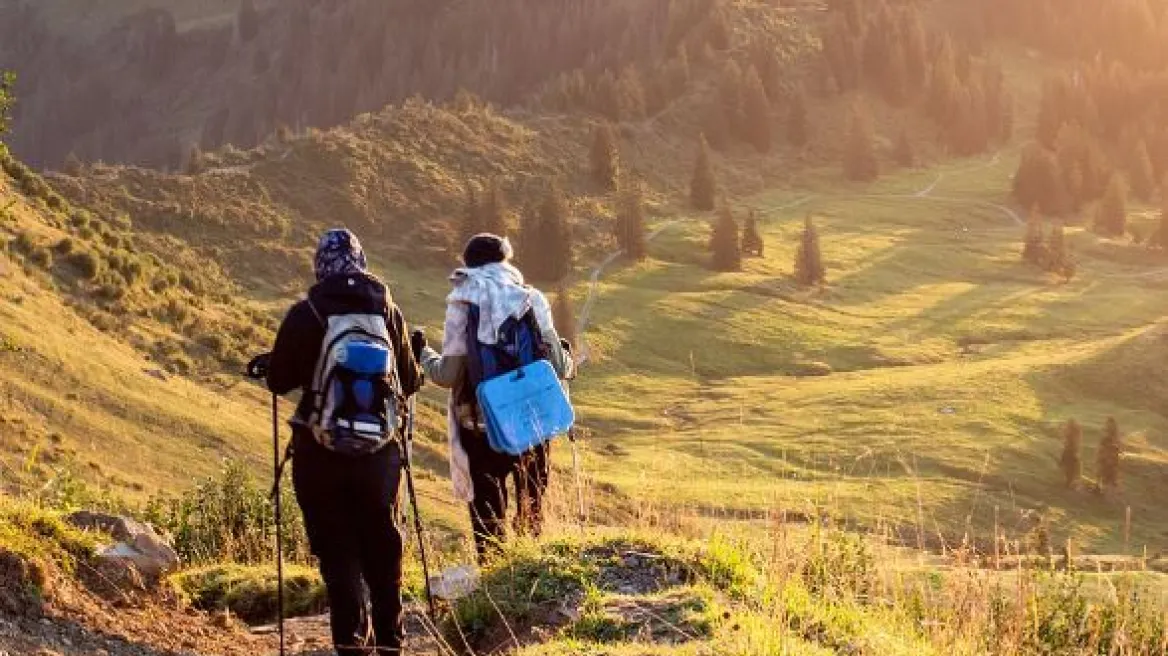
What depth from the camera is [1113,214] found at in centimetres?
10931

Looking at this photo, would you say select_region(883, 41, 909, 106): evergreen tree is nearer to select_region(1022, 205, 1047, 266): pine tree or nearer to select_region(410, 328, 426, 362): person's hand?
select_region(1022, 205, 1047, 266): pine tree

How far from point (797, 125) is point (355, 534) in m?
116

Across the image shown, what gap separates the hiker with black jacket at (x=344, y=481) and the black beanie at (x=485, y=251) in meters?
1.89

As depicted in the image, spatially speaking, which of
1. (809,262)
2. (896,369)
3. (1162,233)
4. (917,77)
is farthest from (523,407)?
(917,77)

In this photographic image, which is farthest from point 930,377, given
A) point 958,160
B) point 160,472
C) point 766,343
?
point 958,160

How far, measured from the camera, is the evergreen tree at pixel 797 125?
121250 millimetres

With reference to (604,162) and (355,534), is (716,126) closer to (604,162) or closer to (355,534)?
(604,162)

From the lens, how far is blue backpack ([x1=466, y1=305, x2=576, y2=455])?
10109 mm

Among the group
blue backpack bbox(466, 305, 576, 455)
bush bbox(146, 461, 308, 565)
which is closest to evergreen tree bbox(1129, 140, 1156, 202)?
bush bbox(146, 461, 308, 565)

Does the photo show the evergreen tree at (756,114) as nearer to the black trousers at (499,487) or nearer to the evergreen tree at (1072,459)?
the evergreen tree at (1072,459)

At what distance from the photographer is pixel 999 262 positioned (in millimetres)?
95062

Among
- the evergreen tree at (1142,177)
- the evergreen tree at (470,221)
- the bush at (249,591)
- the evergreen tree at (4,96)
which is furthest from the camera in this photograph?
the evergreen tree at (1142,177)

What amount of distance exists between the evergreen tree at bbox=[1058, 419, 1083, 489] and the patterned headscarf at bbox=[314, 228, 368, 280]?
50.9m

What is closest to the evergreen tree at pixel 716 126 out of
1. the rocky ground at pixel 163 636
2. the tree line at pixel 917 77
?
the tree line at pixel 917 77
